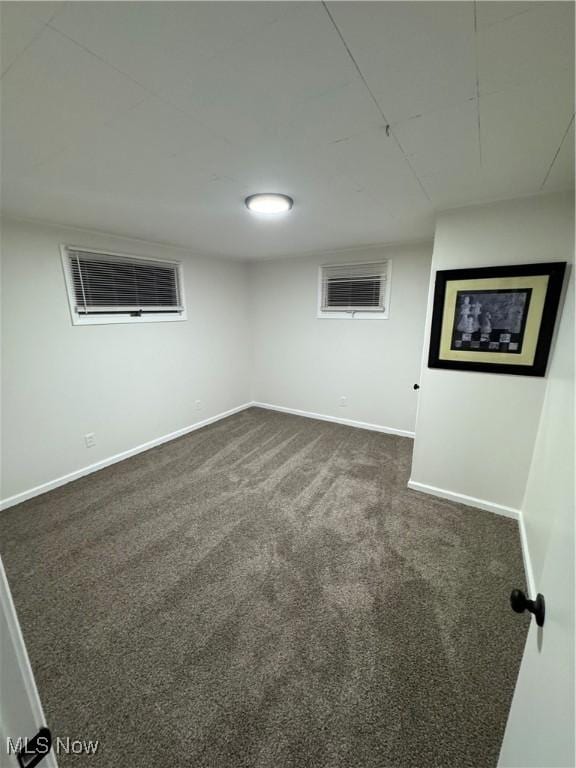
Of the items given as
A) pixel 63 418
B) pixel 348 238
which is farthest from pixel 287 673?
pixel 348 238

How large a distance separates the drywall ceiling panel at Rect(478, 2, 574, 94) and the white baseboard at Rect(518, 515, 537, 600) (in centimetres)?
229

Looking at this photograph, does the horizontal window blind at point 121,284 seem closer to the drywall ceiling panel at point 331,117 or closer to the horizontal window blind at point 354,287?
the horizontal window blind at point 354,287

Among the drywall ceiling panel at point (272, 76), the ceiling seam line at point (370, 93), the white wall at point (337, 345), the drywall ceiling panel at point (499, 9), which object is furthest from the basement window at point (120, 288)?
the drywall ceiling panel at point (499, 9)

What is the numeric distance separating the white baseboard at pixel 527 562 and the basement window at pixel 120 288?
3.80m

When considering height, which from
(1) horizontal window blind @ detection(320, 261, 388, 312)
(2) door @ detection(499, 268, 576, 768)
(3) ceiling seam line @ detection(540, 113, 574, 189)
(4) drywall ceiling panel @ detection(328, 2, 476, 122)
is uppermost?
(3) ceiling seam line @ detection(540, 113, 574, 189)

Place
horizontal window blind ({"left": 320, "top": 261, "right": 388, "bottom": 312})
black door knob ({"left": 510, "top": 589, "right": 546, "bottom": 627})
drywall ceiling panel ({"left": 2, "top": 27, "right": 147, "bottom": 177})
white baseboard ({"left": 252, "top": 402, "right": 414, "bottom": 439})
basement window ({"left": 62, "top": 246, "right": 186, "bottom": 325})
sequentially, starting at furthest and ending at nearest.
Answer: white baseboard ({"left": 252, "top": 402, "right": 414, "bottom": 439}) → horizontal window blind ({"left": 320, "top": 261, "right": 388, "bottom": 312}) → basement window ({"left": 62, "top": 246, "right": 186, "bottom": 325}) → drywall ceiling panel ({"left": 2, "top": 27, "right": 147, "bottom": 177}) → black door knob ({"left": 510, "top": 589, "right": 546, "bottom": 627})

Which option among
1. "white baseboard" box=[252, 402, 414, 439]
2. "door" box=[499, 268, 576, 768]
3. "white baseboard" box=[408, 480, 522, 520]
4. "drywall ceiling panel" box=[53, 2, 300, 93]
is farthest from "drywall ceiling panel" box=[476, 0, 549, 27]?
"white baseboard" box=[252, 402, 414, 439]

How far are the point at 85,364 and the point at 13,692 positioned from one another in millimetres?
2837

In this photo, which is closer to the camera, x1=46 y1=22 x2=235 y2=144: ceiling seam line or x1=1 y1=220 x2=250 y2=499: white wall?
x1=46 y1=22 x2=235 y2=144: ceiling seam line

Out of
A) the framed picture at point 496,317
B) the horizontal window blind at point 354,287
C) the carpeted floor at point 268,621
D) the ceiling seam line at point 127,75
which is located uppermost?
the ceiling seam line at point 127,75

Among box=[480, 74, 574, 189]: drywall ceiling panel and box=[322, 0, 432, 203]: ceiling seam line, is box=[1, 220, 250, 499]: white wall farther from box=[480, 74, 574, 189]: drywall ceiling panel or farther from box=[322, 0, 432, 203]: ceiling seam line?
box=[480, 74, 574, 189]: drywall ceiling panel

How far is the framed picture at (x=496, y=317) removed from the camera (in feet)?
6.38

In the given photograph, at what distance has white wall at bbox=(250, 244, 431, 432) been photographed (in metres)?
3.46

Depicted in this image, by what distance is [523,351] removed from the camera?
2.06 metres
